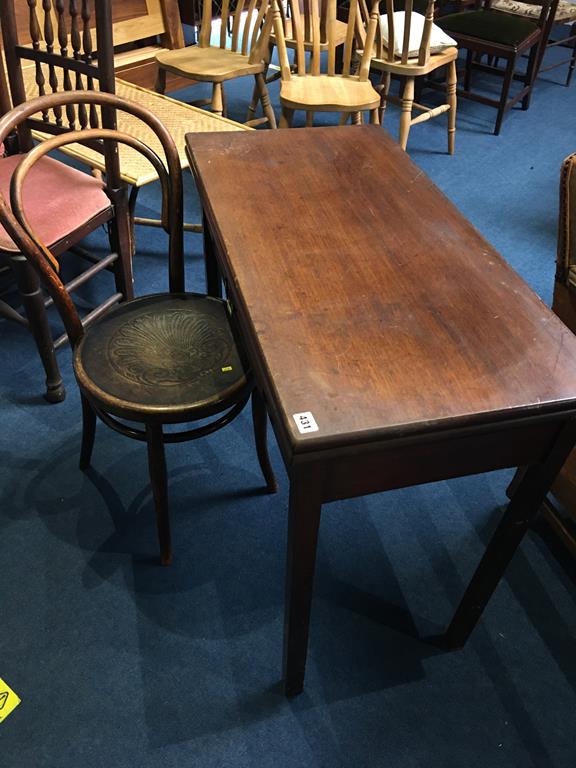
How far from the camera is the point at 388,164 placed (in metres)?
1.35

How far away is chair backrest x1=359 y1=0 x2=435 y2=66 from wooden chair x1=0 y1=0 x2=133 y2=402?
4.88 feet

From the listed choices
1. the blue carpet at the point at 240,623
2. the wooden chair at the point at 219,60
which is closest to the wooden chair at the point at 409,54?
the wooden chair at the point at 219,60

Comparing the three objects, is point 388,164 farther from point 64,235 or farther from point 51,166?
point 51,166

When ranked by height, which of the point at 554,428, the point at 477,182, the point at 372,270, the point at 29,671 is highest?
the point at 372,270

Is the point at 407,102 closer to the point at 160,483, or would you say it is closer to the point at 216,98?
the point at 216,98

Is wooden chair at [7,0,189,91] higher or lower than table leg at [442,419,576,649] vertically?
higher

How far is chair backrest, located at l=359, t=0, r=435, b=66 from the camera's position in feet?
8.57

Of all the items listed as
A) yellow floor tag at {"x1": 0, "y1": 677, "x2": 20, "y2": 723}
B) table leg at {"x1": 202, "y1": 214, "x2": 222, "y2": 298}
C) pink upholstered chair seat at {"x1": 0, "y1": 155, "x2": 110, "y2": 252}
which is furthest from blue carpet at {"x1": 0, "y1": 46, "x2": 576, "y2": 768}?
pink upholstered chair seat at {"x1": 0, "y1": 155, "x2": 110, "y2": 252}

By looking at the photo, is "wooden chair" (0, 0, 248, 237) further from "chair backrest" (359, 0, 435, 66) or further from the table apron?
the table apron

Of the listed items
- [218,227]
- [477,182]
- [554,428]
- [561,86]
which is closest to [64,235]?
[218,227]

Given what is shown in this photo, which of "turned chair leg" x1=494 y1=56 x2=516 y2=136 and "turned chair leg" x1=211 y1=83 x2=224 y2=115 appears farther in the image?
"turned chair leg" x1=494 y1=56 x2=516 y2=136

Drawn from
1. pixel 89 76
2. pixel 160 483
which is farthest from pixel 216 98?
pixel 160 483

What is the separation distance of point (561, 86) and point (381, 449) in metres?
4.31

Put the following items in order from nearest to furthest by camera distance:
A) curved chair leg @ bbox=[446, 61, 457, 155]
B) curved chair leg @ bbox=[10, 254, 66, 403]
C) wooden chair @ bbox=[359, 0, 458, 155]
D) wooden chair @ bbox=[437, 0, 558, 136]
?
curved chair leg @ bbox=[10, 254, 66, 403] < wooden chair @ bbox=[359, 0, 458, 155] < curved chair leg @ bbox=[446, 61, 457, 155] < wooden chair @ bbox=[437, 0, 558, 136]
